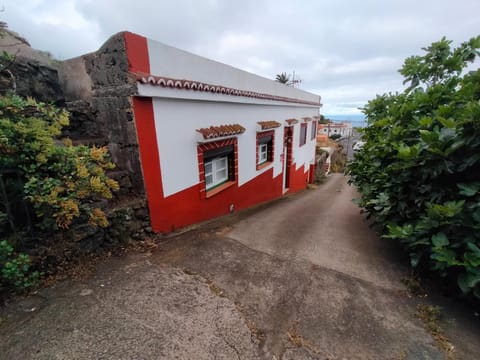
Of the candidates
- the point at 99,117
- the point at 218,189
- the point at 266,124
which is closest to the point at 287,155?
the point at 266,124

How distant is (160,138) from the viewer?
325 cm

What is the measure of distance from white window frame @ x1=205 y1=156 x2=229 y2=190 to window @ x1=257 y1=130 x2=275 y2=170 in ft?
5.55

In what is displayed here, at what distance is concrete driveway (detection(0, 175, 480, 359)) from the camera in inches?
64.5

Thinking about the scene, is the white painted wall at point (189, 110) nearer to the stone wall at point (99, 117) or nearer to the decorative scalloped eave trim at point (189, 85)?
the decorative scalloped eave trim at point (189, 85)

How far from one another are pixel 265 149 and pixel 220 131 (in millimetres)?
3385

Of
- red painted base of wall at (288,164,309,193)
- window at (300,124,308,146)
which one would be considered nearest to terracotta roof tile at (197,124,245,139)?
red painted base of wall at (288,164,309,193)

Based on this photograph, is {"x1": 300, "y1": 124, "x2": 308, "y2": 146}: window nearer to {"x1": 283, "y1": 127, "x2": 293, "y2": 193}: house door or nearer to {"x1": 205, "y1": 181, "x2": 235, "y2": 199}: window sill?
{"x1": 283, "y1": 127, "x2": 293, "y2": 193}: house door

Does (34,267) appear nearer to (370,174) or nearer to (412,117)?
(370,174)

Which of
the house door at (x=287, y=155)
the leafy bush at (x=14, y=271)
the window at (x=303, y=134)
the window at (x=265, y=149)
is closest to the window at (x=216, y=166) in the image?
the window at (x=265, y=149)

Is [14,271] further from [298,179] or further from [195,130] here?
[298,179]

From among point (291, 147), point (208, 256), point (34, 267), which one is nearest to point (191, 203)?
point (208, 256)

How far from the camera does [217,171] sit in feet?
16.2

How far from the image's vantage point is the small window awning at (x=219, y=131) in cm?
383

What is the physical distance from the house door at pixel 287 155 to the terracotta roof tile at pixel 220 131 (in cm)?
389
